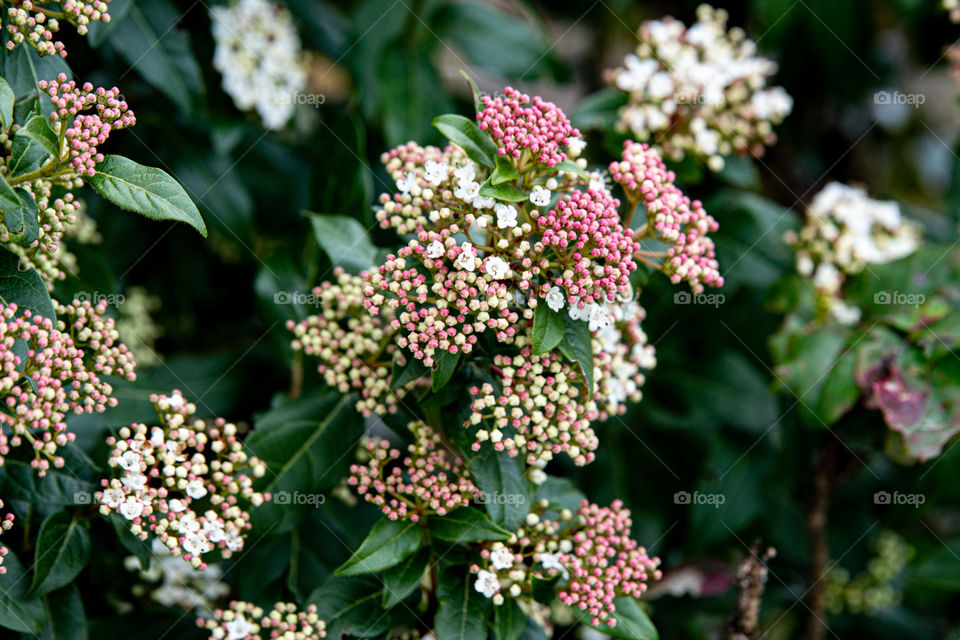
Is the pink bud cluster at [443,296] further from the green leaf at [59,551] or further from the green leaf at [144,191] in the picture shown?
the green leaf at [59,551]

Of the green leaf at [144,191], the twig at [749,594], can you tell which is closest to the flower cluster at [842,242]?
the twig at [749,594]

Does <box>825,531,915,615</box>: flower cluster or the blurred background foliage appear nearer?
the blurred background foliage

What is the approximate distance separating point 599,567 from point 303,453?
63 cm

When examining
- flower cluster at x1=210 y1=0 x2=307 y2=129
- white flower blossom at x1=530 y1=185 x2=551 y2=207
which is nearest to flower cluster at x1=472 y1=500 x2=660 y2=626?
white flower blossom at x1=530 y1=185 x2=551 y2=207

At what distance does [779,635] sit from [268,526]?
6.08ft

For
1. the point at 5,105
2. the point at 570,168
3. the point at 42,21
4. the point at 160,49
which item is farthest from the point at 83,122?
the point at 160,49

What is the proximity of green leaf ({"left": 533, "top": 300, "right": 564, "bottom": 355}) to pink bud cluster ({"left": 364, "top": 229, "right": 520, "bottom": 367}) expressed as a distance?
4 centimetres

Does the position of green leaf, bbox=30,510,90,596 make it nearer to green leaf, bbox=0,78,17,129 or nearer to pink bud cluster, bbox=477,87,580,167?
green leaf, bbox=0,78,17,129

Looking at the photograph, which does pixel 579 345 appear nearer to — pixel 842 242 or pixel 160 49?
pixel 842 242

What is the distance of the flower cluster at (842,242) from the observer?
2.16 m

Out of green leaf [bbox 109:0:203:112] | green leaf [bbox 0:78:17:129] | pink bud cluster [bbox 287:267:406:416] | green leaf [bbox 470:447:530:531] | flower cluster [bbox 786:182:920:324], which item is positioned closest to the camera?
green leaf [bbox 0:78:17:129]

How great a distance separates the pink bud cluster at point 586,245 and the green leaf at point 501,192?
0.05m

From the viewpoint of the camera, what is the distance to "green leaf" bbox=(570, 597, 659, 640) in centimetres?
141

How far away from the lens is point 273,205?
2598 millimetres
